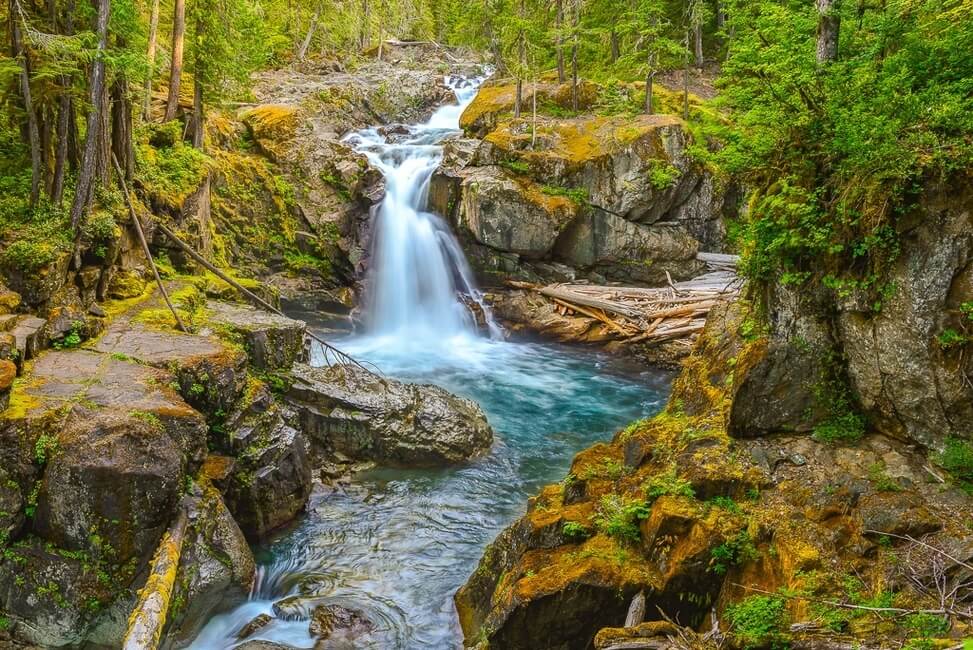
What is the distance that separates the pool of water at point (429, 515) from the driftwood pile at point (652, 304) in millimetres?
1568

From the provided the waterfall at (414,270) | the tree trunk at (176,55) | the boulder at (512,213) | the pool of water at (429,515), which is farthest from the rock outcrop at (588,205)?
the tree trunk at (176,55)

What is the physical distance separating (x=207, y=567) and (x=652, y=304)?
13.0m

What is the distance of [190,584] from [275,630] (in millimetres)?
1015

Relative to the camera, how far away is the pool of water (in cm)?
652

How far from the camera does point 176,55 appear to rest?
1413cm

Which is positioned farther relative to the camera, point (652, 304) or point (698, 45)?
point (698, 45)

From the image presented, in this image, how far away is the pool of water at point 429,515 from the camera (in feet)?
21.4

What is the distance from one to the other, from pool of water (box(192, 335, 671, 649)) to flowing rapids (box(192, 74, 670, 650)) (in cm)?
2

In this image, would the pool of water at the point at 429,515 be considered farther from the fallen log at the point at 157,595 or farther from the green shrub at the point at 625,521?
the green shrub at the point at 625,521

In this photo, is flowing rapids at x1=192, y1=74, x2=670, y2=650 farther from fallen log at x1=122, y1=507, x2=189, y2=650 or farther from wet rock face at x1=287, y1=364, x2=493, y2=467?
fallen log at x1=122, y1=507, x2=189, y2=650

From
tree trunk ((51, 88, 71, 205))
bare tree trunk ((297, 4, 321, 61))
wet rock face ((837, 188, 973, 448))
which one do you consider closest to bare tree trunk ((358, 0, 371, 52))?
bare tree trunk ((297, 4, 321, 61))

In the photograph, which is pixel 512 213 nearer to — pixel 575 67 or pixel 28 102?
pixel 575 67

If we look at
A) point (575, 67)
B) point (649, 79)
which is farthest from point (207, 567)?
point (575, 67)

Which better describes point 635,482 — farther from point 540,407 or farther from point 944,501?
point 540,407
